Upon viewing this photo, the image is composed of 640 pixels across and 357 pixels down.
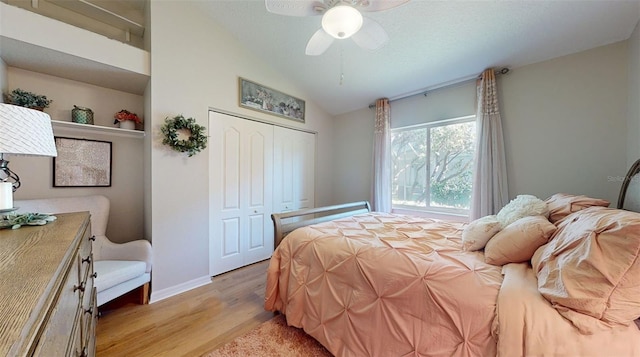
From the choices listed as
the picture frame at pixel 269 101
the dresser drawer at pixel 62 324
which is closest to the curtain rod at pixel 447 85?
the picture frame at pixel 269 101

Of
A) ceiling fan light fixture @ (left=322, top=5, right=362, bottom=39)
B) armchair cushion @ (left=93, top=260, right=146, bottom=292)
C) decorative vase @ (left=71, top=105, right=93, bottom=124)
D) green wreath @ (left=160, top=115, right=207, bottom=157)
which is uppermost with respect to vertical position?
ceiling fan light fixture @ (left=322, top=5, right=362, bottom=39)

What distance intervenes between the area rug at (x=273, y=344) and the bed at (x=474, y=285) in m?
0.11

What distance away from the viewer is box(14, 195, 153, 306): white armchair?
1.80m

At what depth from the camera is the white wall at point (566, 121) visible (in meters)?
2.00

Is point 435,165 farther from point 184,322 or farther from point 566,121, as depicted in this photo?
point 184,322

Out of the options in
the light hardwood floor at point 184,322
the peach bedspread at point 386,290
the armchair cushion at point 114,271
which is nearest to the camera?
the peach bedspread at point 386,290

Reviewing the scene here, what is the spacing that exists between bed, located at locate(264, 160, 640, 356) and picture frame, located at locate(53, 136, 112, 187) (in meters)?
1.98

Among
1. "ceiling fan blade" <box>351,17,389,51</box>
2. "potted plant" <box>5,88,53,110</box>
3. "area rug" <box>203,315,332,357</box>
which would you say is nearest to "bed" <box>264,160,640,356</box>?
"area rug" <box>203,315,332,357</box>

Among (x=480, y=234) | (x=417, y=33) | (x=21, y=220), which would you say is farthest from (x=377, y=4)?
(x=21, y=220)

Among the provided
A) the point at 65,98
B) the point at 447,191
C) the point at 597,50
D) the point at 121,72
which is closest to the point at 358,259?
the point at 447,191

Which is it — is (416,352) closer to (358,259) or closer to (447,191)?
(358,259)

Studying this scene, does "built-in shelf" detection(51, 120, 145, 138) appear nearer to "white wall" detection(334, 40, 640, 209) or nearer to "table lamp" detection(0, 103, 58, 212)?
"table lamp" detection(0, 103, 58, 212)

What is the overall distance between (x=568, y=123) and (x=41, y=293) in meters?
3.54

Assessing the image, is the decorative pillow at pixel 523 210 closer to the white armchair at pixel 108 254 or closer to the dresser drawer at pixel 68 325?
the dresser drawer at pixel 68 325
